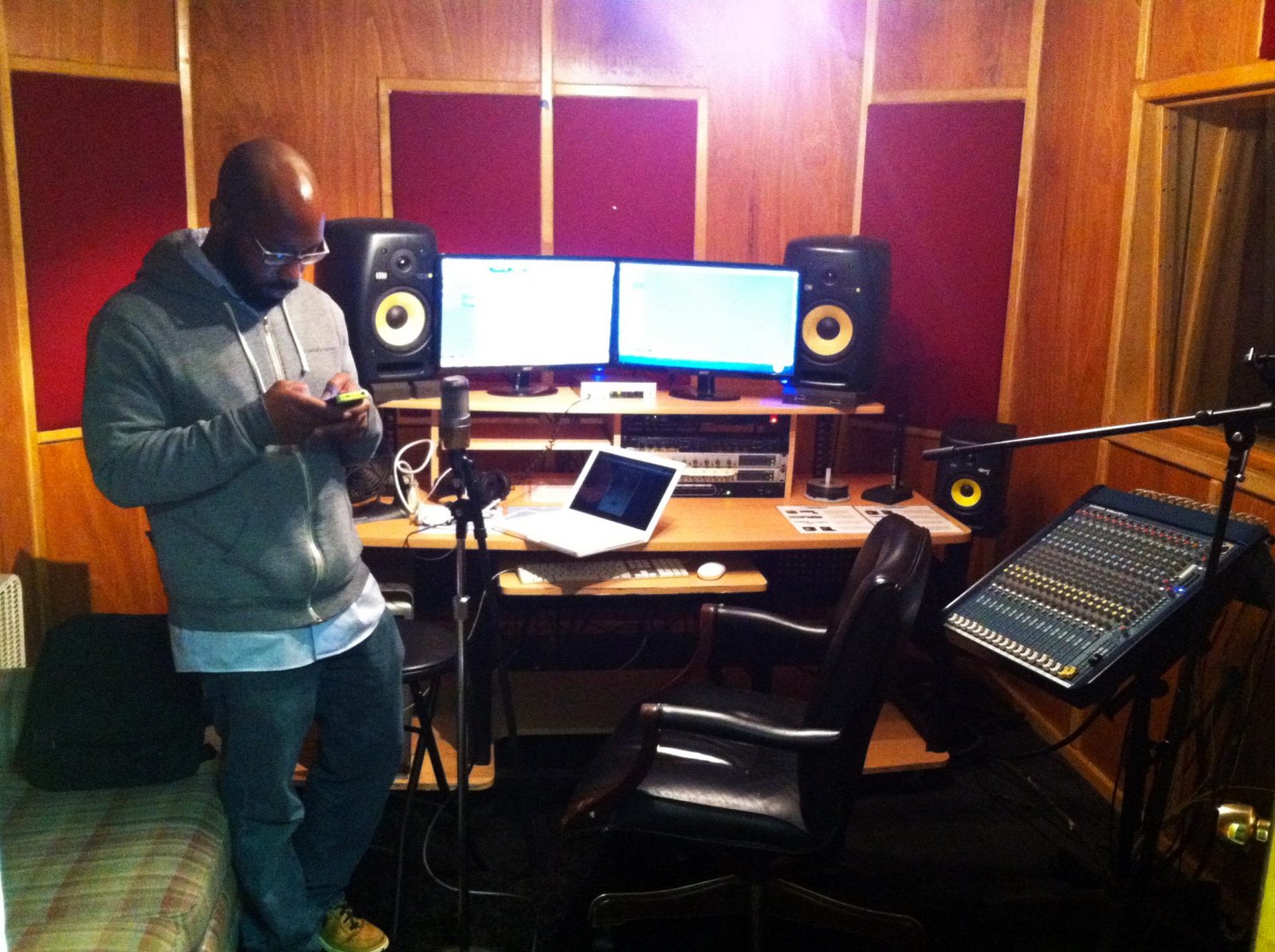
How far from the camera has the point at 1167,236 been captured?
2701 millimetres

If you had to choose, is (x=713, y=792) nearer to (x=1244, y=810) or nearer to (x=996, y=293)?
(x=1244, y=810)

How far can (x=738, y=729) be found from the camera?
1.87 m

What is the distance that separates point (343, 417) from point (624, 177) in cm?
188

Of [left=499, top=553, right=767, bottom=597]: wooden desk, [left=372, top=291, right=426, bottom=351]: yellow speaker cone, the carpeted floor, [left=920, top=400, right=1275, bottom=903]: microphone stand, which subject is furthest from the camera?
[left=372, top=291, right=426, bottom=351]: yellow speaker cone

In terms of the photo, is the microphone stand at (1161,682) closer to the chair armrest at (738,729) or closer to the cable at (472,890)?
the chair armrest at (738,729)

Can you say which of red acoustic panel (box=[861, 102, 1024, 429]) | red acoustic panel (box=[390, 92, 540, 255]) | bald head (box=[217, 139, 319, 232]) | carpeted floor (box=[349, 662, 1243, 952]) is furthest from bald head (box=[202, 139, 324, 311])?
red acoustic panel (box=[861, 102, 1024, 429])

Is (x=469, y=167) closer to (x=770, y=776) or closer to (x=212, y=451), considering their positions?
(x=212, y=451)

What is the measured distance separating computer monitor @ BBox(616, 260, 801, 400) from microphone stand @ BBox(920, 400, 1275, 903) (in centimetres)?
106

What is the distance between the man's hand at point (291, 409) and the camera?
5.64 feet

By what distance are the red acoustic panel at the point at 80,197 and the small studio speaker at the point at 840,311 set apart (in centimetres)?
185

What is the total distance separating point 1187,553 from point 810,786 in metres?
0.80

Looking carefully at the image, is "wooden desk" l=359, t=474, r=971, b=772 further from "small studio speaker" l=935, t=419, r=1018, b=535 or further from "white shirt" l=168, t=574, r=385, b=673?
"white shirt" l=168, t=574, r=385, b=673

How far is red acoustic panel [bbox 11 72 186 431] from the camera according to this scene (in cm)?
288

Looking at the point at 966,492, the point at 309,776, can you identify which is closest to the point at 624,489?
the point at 966,492
